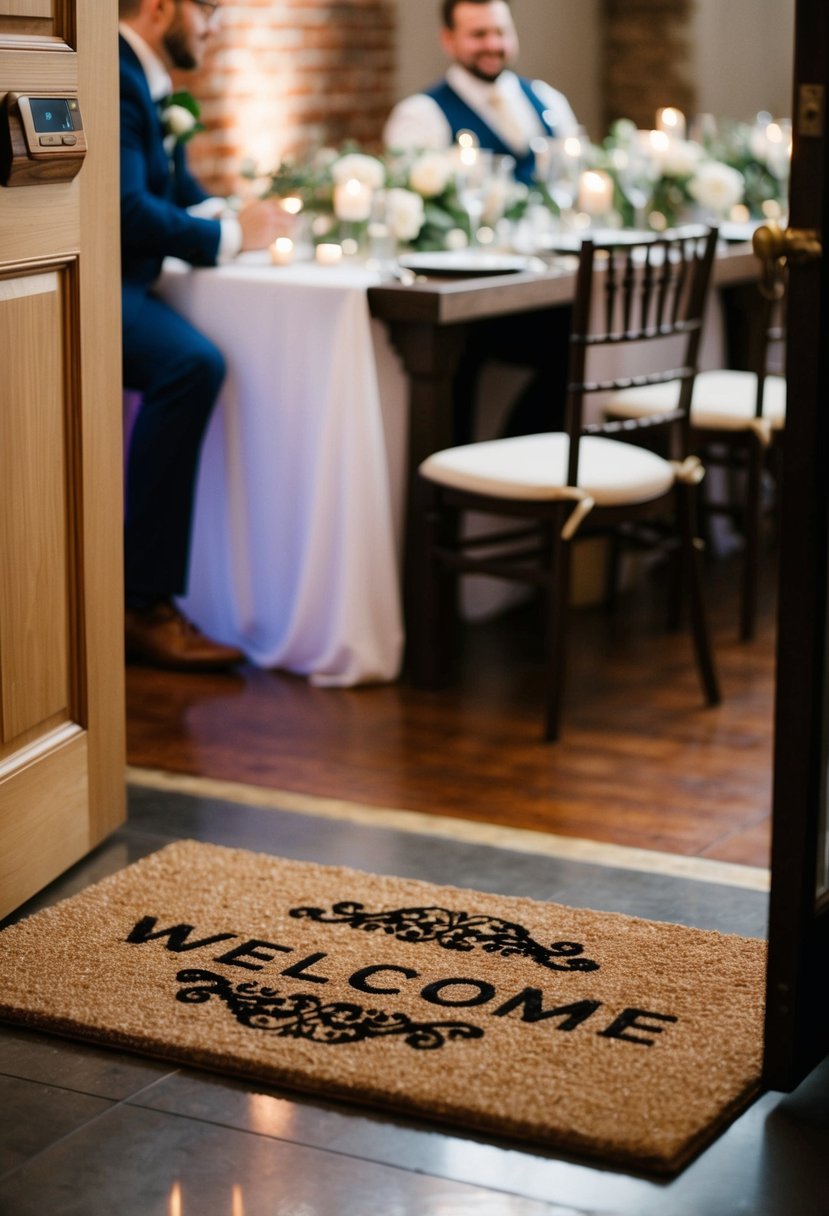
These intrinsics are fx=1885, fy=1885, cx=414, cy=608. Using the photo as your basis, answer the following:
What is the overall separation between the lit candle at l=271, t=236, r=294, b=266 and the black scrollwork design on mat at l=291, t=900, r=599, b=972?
2.01 m

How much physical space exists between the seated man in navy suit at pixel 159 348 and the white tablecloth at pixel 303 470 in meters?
0.08

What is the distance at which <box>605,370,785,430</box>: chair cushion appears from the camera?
14.6 feet

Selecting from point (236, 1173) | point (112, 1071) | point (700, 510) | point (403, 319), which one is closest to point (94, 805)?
point (112, 1071)

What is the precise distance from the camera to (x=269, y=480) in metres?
4.15

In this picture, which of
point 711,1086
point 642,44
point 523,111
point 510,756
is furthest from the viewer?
point 642,44

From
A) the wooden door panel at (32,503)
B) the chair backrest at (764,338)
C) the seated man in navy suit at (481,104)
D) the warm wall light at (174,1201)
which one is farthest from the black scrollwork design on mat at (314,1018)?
the seated man in navy suit at (481,104)

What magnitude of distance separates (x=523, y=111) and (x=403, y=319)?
2387 millimetres

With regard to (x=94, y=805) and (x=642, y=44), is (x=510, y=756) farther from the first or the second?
(x=642, y=44)

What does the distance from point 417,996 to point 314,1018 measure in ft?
0.48

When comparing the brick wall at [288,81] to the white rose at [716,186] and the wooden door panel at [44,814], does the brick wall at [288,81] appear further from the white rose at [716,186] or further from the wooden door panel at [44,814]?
the wooden door panel at [44,814]

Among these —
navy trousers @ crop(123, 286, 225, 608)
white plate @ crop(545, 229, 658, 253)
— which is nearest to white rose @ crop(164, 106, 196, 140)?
navy trousers @ crop(123, 286, 225, 608)

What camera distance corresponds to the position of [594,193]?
500 cm

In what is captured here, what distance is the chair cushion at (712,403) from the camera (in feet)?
14.6

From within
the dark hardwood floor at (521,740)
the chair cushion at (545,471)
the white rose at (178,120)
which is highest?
the white rose at (178,120)
